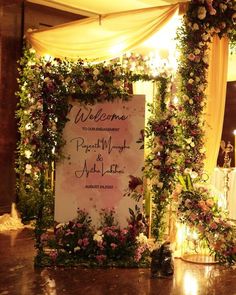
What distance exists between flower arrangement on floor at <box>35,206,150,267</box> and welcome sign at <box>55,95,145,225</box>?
9 cm

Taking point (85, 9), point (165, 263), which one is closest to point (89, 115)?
point (165, 263)

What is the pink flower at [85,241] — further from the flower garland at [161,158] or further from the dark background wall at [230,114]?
the dark background wall at [230,114]

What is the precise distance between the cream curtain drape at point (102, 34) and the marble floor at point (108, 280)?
8.97ft

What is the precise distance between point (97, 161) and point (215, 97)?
1.83m

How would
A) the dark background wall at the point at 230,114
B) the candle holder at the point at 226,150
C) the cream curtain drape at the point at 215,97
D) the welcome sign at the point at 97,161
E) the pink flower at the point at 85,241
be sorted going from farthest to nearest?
the dark background wall at the point at 230,114 → the candle holder at the point at 226,150 → the cream curtain drape at the point at 215,97 → the welcome sign at the point at 97,161 → the pink flower at the point at 85,241

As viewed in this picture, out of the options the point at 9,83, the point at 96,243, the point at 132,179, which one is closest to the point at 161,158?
the point at 132,179

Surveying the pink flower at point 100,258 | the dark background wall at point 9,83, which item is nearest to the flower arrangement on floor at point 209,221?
the pink flower at point 100,258

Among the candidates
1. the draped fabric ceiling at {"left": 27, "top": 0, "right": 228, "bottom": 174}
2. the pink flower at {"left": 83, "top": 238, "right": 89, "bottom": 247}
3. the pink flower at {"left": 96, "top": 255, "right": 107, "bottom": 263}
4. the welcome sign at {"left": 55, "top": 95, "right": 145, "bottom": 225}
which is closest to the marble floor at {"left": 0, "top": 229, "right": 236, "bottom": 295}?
the pink flower at {"left": 96, "top": 255, "right": 107, "bottom": 263}

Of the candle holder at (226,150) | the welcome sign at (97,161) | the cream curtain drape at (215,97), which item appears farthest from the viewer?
the candle holder at (226,150)

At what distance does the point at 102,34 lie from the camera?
6.53 m

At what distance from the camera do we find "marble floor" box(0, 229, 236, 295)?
422cm

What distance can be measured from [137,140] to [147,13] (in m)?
1.84

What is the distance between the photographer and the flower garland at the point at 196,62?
570 centimetres

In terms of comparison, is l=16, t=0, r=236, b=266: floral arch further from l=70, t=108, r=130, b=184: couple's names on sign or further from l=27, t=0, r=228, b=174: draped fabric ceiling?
l=27, t=0, r=228, b=174: draped fabric ceiling
